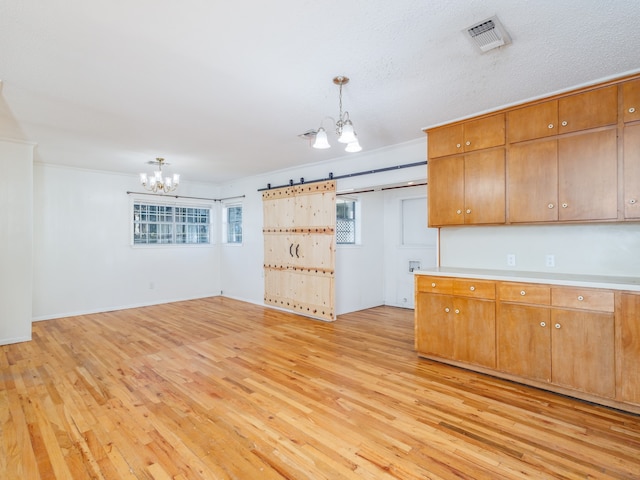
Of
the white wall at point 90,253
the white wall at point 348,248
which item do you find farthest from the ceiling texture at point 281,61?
the white wall at point 90,253

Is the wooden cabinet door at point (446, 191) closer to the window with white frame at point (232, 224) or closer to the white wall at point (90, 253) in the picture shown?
the window with white frame at point (232, 224)

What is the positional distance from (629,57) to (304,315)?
488 centimetres

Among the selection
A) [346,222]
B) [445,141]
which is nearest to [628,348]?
[445,141]

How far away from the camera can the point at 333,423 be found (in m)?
2.36

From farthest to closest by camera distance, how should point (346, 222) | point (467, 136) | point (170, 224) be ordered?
point (170, 224) → point (346, 222) → point (467, 136)

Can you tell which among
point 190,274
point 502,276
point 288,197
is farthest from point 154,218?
point 502,276

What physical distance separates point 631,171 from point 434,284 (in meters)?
1.83

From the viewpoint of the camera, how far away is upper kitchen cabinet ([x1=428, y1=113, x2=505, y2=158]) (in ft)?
10.7

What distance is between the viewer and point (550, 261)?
3236 mm

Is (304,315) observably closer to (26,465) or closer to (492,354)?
(492,354)

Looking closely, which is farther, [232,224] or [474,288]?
[232,224]

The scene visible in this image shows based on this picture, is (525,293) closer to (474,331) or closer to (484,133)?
(474,331)

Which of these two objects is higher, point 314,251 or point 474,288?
point 314,251

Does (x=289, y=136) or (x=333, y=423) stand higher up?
(x=289, y=136)
